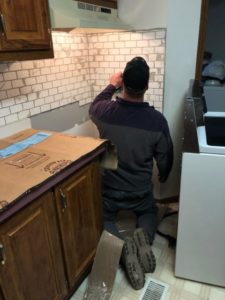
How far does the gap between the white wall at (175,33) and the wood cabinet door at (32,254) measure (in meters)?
1.30

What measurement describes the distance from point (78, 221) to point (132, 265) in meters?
0.47

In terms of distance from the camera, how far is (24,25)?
1193mm

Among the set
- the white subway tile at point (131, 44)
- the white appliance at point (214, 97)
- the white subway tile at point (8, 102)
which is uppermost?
the white subway tile at point (131, 44)

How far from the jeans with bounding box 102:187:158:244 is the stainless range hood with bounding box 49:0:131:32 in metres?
1.05

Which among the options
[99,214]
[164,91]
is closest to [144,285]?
[99,214]

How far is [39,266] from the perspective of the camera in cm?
118

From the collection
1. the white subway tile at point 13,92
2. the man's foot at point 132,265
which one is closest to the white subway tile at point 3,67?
the white subway tile at point 13,92

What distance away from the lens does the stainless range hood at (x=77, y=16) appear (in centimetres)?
125

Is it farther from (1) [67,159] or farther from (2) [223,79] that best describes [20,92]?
(2) [223,79]

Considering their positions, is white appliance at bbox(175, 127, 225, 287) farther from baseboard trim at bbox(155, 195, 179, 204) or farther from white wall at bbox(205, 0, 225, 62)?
white wall at bbox(205, 0, 225, 62)

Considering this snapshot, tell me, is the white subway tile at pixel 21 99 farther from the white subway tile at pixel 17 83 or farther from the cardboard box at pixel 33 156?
the cardboard box at pixel 33 156

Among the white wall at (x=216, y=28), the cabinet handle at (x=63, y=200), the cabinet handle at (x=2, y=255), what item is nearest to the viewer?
the cabinet handle at (x=2, y=255)

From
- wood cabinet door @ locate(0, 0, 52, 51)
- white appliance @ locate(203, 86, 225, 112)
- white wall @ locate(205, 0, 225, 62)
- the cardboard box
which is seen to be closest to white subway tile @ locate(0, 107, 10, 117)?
the cardboard box

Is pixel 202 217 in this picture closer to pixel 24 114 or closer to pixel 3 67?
pixel 24 114
